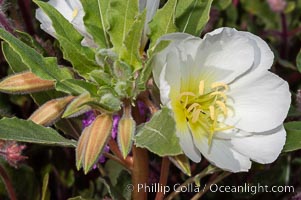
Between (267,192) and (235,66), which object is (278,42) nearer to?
(267,192)

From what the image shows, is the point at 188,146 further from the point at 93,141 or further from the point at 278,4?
the point at 278,4

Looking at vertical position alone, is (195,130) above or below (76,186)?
above

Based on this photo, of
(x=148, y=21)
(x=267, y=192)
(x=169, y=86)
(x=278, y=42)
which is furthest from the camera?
(x=278, y=42)

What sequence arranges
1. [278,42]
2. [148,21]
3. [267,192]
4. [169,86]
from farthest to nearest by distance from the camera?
[278,42]
[267,192]
[148,21]
[169,86]

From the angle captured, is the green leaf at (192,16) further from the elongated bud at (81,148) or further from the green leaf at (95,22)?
the elongated bud at (81,148)

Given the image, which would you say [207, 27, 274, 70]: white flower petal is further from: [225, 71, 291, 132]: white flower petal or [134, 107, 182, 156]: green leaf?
[134, 107, 182, 156]: green leaf

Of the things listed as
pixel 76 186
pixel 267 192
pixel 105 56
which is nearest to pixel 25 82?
pixel 105 56
